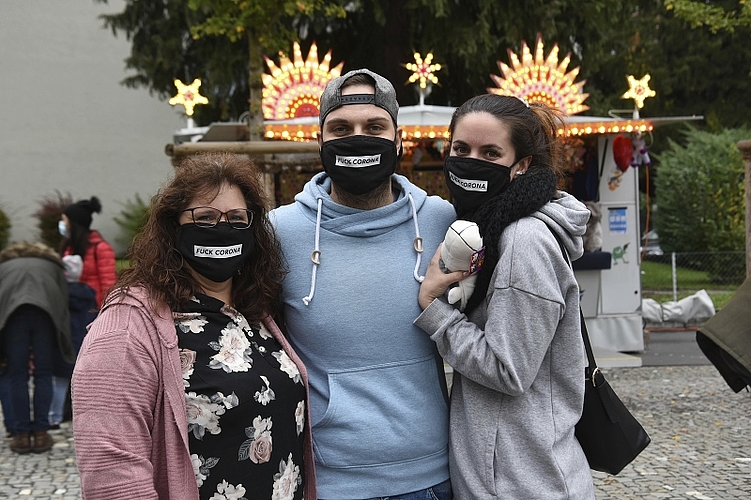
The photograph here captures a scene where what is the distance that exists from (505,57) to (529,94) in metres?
5.79

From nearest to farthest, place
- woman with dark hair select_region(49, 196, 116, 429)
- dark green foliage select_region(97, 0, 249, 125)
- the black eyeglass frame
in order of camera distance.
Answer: the black eyeglass frame < woman with dark hair select_region(49, 196, 116, 429) < dark green foliage select_region(97, 0, 249, 125)

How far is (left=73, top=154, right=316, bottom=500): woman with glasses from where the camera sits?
6.61 ft

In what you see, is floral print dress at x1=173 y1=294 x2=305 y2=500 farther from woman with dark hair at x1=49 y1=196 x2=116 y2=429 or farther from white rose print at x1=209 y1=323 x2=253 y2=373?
woman with dark hair at x1=49 y1=196 x2=116 y2=429

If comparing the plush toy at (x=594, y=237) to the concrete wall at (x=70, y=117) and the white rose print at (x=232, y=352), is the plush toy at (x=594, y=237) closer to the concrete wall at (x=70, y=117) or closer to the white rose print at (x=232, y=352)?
the white rose print at (x=232, y=352)

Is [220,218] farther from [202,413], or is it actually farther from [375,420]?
[375,420]

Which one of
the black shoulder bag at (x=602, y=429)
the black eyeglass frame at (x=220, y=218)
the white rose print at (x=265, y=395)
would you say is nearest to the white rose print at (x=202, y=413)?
the white rose print at (x=265, y=395)

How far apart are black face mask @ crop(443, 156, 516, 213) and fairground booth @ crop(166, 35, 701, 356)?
624 cm

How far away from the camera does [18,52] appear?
2448cm

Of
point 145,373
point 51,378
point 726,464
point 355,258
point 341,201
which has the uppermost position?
point 341,201

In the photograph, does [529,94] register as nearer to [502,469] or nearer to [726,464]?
[726,464]

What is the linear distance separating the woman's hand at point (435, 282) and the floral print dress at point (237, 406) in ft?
1.42

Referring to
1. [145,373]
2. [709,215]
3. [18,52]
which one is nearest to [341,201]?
[145,373]

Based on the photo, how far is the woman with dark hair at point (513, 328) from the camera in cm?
227

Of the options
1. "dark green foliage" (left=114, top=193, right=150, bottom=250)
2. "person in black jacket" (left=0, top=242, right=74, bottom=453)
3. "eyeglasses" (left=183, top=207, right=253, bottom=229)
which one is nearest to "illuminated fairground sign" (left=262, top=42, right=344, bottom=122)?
"person in black jacket" (left=0, top=242, right=74, bottom=453)
